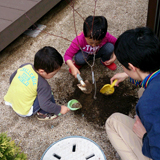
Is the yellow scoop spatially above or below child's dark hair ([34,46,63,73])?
below

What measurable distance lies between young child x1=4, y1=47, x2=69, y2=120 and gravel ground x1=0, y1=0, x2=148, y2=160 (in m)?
0.25

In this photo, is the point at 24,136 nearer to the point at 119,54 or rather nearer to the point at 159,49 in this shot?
the point at 119,54

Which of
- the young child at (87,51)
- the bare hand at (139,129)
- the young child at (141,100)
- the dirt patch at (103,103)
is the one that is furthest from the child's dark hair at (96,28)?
the bare hand at (139,129)

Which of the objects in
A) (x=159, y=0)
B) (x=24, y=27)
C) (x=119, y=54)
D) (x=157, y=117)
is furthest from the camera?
(x=24, y=27)

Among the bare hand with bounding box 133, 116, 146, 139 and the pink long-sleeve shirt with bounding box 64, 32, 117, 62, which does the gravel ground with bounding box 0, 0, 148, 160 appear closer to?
the pink long-sleeve shirt with bounding box 64, 32, 117, 62

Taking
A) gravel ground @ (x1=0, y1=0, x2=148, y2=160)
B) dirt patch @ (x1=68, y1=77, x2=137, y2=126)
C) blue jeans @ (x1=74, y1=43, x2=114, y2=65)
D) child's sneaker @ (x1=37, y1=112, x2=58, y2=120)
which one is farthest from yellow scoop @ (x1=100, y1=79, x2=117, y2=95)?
child's sneaker @ (x1=37, y1=112, x2=58, y2=120)

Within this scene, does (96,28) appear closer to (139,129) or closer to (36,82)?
(36,82)

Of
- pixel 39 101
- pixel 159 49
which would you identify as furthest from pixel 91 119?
pixel 159 49

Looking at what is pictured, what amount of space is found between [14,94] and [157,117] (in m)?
1.28

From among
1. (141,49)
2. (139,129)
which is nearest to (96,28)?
(141,49)

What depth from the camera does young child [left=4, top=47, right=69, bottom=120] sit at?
153 cm

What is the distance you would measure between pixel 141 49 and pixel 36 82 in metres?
0.96

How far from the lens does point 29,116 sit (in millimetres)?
1973

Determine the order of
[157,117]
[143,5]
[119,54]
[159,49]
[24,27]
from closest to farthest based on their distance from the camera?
1. [157,117]
2. [159,49]
3. [119,54]
4. [24,27]
5. [143,5]
